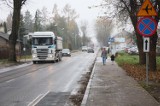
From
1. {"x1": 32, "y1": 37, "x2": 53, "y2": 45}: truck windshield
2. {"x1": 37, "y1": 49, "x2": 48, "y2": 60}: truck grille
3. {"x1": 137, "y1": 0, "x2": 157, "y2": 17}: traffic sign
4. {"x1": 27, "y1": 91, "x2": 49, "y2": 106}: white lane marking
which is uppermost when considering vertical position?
{"x1": 137, "y1": 0, "x2": 157, "y2": 17}: traffic sign

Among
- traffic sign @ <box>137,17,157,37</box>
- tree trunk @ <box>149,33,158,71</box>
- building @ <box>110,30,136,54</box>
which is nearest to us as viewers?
traffic sign @ <box>137,17,157,37</box>

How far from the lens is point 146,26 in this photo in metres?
13.9

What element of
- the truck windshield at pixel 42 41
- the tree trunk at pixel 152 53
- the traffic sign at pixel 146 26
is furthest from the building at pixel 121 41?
the traffic sign at pixel 146 26

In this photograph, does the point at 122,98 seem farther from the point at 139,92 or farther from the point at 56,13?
the point at 56,13

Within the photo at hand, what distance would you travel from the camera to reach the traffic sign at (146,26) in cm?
1384

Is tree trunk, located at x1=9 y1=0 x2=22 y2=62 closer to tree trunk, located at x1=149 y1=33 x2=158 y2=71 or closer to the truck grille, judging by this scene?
the truck grille

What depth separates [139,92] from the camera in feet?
40.5

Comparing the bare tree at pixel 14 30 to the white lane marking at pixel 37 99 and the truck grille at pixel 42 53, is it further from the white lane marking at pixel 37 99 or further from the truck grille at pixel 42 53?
the white lane marking at pixel 37 99

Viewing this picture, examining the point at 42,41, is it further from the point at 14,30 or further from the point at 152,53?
the point at 152,53

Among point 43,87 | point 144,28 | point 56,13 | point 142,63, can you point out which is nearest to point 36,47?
point 142,63

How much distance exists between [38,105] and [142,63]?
20.2 meters

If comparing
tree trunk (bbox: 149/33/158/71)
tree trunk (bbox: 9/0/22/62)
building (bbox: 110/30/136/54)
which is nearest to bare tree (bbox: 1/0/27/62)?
tree trunk (bbox: 9/0/22/62)

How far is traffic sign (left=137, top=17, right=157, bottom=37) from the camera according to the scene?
45.4 feet

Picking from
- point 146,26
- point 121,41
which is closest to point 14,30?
point 121,41
